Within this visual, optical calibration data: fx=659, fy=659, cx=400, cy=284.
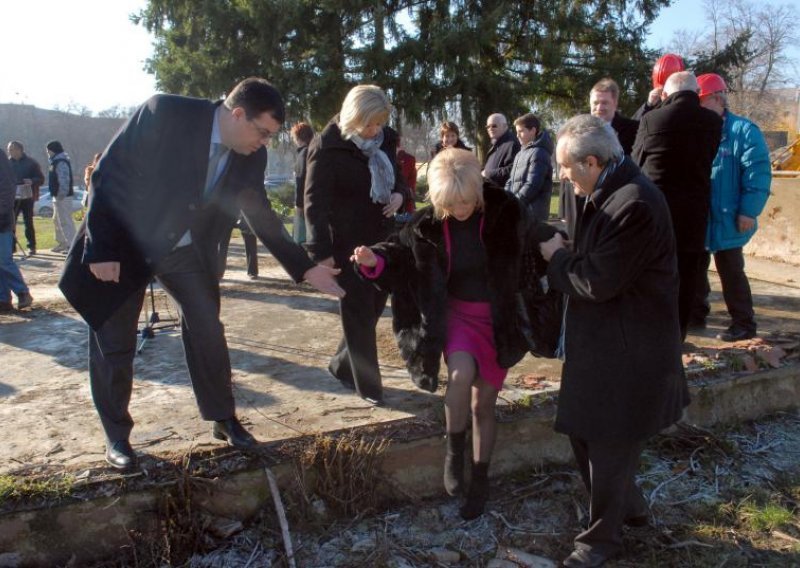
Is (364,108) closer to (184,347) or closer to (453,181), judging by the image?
(453,181)

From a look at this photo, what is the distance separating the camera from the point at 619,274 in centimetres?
237

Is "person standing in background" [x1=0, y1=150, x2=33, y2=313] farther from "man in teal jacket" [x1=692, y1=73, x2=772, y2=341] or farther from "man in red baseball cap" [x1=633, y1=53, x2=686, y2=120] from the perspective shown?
"man in teal jacket" [x1=692, y1=73, x2=772, y2=341]

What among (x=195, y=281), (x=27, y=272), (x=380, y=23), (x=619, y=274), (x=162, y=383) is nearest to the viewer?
(x=619, y=274)

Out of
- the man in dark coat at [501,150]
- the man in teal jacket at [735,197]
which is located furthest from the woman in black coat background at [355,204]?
the man in dark coat at [501,150]

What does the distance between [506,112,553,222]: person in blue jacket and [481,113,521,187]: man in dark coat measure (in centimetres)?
53

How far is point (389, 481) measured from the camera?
331cm

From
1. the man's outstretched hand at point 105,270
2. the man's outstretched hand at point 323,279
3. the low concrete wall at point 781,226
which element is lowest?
the man's outstretched hand at point 323,279

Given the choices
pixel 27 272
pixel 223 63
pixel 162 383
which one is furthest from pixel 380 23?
pixel 162 383

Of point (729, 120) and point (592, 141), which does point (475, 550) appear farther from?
point (729, 120)

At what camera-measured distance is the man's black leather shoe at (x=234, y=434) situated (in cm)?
310

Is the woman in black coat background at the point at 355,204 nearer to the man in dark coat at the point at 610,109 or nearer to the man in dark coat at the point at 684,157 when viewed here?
the man in dark coat at the point at 610,109

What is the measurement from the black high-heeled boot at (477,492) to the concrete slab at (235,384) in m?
0.38

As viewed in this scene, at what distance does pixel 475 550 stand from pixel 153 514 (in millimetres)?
1439

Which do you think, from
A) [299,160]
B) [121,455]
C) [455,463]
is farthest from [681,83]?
[121,455]
